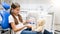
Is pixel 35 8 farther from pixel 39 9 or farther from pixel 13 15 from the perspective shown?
pixel 13 15

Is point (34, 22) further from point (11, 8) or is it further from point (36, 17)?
point (11, 8)

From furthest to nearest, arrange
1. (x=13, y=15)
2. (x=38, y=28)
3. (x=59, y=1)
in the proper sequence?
(x=59, y=1) < (x=38, y=28) < (x=13, y=15)

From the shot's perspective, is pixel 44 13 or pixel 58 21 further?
pixel 58 21

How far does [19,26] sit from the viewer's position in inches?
39.7

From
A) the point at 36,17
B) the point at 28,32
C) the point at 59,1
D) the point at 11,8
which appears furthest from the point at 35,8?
the point at 59,1

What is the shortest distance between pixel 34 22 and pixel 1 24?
322 millimetres

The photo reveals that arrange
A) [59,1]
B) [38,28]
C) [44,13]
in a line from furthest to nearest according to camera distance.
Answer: [59,1] → [44,13] → [38,28]

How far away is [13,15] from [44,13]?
484 mm

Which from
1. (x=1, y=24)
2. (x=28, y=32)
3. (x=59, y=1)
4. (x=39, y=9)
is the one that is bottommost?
(x=28, y=32)

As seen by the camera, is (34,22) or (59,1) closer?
(34,22)

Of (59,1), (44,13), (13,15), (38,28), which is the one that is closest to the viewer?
(13,15)

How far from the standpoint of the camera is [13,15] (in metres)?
0.98

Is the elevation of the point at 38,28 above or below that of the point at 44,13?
below

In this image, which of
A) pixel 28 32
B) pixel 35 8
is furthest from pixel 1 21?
pixel 35 8
